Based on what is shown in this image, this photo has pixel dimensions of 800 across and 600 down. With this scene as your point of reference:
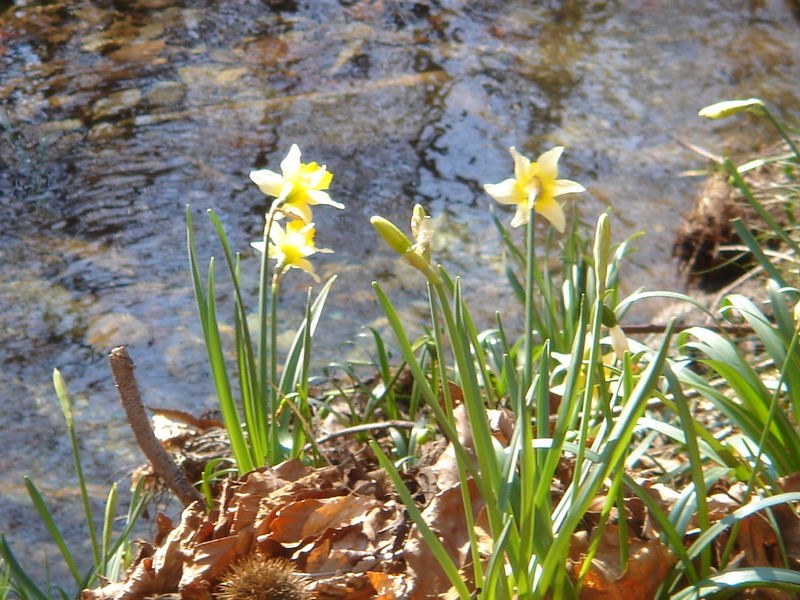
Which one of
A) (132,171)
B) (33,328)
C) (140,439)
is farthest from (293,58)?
(140,439)

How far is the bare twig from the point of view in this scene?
1.44 m

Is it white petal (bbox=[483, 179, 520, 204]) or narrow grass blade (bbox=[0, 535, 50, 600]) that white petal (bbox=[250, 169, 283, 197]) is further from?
narrow grass blade (bbox=[0, 535, 50, 600])

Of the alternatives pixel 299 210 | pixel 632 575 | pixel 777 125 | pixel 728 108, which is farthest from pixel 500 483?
pixel 777 125

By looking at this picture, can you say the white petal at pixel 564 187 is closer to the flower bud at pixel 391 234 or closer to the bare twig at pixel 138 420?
the flower bud at pixel 391 234

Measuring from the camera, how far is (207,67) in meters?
5.09

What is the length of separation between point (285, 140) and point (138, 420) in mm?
3068

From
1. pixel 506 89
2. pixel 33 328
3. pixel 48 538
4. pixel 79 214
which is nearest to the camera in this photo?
pixel 48 538

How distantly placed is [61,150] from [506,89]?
2.50 metres

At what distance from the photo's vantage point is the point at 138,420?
147 centimetres

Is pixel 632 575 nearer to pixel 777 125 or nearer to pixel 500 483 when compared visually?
pixel 500 483

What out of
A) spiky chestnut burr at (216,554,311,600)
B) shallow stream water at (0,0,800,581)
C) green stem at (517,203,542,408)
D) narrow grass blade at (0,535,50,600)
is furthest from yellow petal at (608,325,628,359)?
shallow stream water at (0,0,800,581)

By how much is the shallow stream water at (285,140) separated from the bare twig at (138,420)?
99 cm

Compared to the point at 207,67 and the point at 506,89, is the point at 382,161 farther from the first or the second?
the point at 207,67

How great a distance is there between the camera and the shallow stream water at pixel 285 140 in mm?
3084
